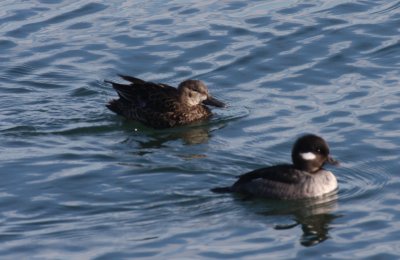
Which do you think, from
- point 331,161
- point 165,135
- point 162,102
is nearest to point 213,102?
point 162,102

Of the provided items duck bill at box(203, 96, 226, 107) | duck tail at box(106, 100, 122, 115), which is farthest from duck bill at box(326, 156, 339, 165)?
duck tail at box(106, 100, 122, 115)

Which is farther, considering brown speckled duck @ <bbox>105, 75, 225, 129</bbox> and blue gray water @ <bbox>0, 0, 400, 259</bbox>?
brown speckled duck @ <bbox>105, 75, 225, 129</bbox>

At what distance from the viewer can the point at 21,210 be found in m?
15.7

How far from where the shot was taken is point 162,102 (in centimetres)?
2034

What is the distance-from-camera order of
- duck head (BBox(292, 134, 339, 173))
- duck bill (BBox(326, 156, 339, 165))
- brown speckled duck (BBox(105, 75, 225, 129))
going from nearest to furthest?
duck head (BBox(292, 134, 339, 173))
duck bill (BBox(326, 156, 339, 165))
brown speckled duck (BBox(105, 75, 225, 129))

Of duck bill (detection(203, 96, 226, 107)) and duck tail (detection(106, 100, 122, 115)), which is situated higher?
duck tail (detection(106, 100, 122, 115))

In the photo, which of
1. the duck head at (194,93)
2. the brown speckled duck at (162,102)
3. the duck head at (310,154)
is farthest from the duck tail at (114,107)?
the duck head at (310,154)

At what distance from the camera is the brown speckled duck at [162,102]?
20.2 m

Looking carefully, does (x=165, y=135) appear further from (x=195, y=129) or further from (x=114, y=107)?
(x=114, y=107)

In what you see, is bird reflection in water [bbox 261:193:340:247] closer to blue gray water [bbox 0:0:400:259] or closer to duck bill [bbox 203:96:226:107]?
blue gray water [bbox 0:0:400:259]

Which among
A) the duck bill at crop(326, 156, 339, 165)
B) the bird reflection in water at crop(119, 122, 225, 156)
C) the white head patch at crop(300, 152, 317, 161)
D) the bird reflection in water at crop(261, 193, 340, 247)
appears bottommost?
the bird reflection in water at crop(261, 193, 340, 247)

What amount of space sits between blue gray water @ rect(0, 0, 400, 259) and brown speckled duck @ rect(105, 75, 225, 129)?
0.24 meters

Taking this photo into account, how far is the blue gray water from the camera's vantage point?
48.6 ft

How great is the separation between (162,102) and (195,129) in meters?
0.79
